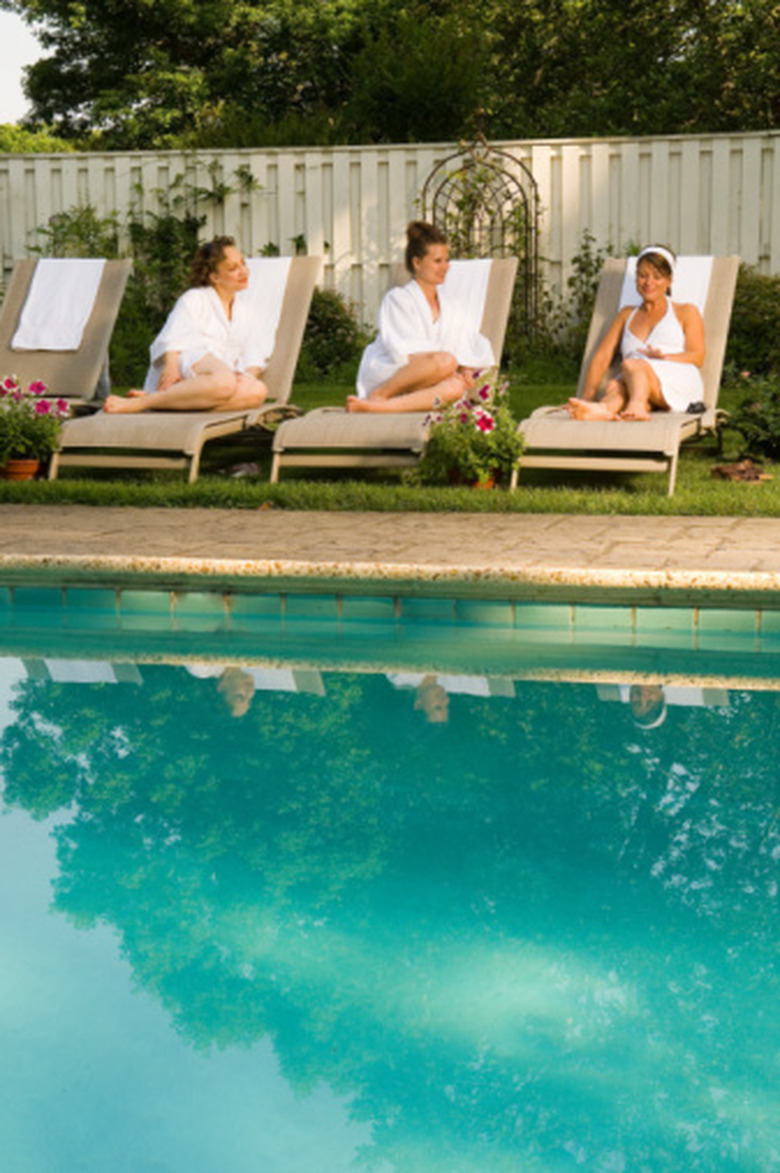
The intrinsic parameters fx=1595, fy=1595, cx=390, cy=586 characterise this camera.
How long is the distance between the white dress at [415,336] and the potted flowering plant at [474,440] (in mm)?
840

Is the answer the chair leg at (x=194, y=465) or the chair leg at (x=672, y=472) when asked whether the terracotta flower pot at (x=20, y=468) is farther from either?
the chair leg at (x=672, y=472)

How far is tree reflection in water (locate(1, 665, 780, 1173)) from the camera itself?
2.53 metres

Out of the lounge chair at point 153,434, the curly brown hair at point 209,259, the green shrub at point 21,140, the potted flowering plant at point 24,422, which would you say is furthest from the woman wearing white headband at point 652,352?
the green shrub at point 21,140

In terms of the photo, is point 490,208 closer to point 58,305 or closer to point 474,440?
point 58,305

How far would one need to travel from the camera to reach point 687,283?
26.8 feet

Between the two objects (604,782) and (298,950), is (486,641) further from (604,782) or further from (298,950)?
(298,950)

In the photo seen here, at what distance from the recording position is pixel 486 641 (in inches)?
202

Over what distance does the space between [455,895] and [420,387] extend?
16.3ft

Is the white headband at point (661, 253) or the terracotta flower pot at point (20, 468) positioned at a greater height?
the white headband at point (661, 253)

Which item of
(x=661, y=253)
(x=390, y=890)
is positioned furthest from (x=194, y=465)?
(x=390, y=890)

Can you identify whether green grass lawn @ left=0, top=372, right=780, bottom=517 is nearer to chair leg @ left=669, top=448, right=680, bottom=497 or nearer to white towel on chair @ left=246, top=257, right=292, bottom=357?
chair leg @ left=669, top=448, right=680, bottom=497

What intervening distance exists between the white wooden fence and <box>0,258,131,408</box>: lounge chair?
4.43 meters

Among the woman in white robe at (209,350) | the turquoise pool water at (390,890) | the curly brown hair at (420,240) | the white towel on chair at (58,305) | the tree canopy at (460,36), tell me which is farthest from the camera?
the tree canopy at (460,36)

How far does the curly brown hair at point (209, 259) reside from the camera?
27.7ft
